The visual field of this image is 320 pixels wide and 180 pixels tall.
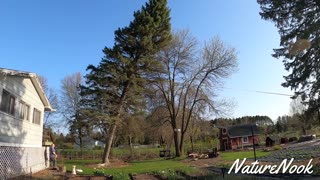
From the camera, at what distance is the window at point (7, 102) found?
15297 mm

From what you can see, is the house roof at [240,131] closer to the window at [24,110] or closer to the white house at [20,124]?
the white house at [20,124]

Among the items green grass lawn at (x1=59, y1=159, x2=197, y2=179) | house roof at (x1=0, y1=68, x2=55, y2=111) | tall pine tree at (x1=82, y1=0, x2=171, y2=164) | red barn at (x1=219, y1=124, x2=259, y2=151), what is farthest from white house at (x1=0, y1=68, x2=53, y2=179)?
red barn at (x1=219, y1=124, x2=259, y2=151)

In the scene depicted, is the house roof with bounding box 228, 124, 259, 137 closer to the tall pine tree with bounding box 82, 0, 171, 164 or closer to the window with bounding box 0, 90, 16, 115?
the tall pine tree with bounding box 82, 0, 171, 164

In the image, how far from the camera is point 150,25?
35031 millimetres

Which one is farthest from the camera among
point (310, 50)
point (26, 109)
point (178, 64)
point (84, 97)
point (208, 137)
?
point (208, 137)

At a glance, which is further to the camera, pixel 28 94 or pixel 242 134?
pixel 242 134

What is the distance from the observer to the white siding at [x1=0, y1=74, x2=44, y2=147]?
50.7 ft

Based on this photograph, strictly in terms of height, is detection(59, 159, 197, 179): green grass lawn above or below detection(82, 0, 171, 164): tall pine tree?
below

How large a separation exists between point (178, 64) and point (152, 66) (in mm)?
7655

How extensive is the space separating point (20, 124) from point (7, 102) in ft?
8.56

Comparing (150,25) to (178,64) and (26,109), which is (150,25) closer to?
(178,64)

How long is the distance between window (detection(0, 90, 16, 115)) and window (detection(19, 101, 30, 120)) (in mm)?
1481

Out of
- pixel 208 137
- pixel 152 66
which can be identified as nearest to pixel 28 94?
pixel 152 66

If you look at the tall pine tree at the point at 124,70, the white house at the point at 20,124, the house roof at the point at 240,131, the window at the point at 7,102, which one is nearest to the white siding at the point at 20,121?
the white house at the point at 20,124
